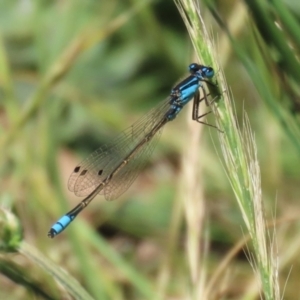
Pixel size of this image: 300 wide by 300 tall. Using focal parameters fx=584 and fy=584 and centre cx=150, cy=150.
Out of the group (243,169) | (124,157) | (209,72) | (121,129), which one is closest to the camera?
(243,169)

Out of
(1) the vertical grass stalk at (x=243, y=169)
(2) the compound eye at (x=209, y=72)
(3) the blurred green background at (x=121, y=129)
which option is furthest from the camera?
(3) the blurred green background at (x=121, y=129)

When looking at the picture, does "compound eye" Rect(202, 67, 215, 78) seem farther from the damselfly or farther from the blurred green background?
the damselfly

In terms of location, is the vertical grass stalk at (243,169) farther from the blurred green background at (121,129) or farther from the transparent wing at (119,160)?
the transparent wing at (119,160)

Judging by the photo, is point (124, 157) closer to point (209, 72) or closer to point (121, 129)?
point (121, 129)

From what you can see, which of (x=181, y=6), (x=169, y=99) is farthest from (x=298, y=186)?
(x=181, y=6)

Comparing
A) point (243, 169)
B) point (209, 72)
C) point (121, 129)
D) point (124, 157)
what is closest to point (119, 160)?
point (124, 157)

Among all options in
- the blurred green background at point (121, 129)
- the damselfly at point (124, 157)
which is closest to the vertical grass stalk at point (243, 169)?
the blurred green background at point (121, 129)

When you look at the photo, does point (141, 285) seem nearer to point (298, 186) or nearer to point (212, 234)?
point (212, 234)

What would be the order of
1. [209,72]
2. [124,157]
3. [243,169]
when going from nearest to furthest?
1. [243,169]
2. [209,72]
3. [124,157]

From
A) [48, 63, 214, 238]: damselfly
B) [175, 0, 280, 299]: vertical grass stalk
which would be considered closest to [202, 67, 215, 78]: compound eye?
[175, 0, 280, 299]: vertical grass stalk
